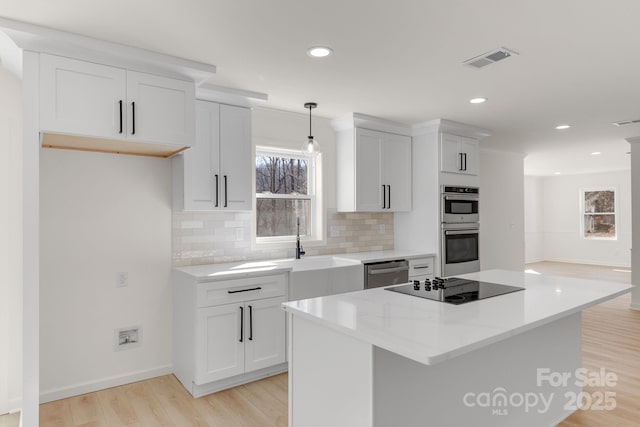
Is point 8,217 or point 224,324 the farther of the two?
point 224,324

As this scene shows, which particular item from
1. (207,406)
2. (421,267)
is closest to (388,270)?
(421,267)

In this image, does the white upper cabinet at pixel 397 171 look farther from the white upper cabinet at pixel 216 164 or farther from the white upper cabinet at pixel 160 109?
the white upper cabinet at pixel 160 109

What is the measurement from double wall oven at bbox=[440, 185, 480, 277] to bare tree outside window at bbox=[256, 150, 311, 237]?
5.33ft

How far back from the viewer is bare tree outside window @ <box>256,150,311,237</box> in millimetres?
4129

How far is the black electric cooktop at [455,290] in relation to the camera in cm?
222

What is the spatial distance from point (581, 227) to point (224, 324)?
1059cm

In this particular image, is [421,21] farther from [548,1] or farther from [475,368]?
[475,368]

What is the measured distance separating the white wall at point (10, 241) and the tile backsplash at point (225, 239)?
1117mm

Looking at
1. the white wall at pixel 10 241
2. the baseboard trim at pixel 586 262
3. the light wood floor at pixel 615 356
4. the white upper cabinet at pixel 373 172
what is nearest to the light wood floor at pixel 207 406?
→ the light wood floor at pixel 615 356

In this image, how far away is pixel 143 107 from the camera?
270cm

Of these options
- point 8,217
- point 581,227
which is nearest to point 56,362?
point 8,217

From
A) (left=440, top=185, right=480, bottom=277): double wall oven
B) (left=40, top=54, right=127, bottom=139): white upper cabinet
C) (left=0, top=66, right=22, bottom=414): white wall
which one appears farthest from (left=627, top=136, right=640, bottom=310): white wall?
(left=0, top=66, right=22, bottom=414): white wall

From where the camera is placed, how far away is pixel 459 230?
4.93m

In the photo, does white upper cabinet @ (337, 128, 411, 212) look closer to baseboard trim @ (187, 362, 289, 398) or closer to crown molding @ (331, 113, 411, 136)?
crown molding @ (331, 113, 411, 136)
